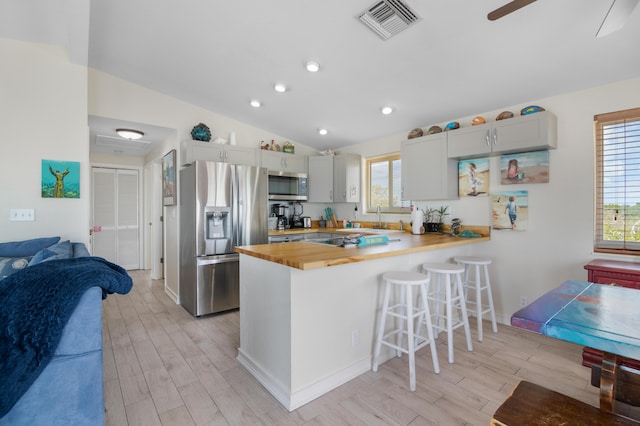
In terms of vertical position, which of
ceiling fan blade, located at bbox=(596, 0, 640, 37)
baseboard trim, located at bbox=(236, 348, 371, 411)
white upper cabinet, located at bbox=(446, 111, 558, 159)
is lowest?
baseboard trim, located at bbox=(236, 348, 371, 411)

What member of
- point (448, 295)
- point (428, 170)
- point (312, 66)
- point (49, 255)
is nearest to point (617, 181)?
point (428, 170)

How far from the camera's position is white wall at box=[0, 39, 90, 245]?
8.86ft

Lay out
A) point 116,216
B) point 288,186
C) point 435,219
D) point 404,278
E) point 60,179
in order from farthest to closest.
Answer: point 116,216, point 288,186, point 435,219, point 60,179, point 404,278

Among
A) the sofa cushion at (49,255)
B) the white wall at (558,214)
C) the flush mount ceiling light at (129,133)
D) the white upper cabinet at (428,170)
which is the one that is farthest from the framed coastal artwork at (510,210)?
the flush mount ceiling light at (129,133)

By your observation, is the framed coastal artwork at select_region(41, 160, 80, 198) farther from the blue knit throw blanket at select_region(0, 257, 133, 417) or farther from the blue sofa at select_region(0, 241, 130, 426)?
the blue sofa at select_region(0, 241, 130, 426)

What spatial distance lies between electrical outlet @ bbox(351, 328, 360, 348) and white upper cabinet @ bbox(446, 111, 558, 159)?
223cm

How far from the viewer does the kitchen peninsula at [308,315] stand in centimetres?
195

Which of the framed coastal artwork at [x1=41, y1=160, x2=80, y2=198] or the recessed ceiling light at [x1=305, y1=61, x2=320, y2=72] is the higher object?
the recessed ceiling light at [x1=305, y1=61, x2=320, y2=72]

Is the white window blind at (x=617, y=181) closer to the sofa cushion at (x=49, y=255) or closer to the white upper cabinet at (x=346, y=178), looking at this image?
the white upper cabinet at (x=346, y=178)

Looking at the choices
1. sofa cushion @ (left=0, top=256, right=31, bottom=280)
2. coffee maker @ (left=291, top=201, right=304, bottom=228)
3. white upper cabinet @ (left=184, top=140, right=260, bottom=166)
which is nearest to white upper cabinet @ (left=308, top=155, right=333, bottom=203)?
coffee maker @ (left=291, top=201, right=304, bottom=228)

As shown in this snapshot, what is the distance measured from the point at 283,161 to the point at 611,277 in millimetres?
3869

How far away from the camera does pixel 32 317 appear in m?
1.25

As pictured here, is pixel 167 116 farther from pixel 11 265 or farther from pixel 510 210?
pixel 510 210

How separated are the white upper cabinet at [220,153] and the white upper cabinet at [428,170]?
209cm
